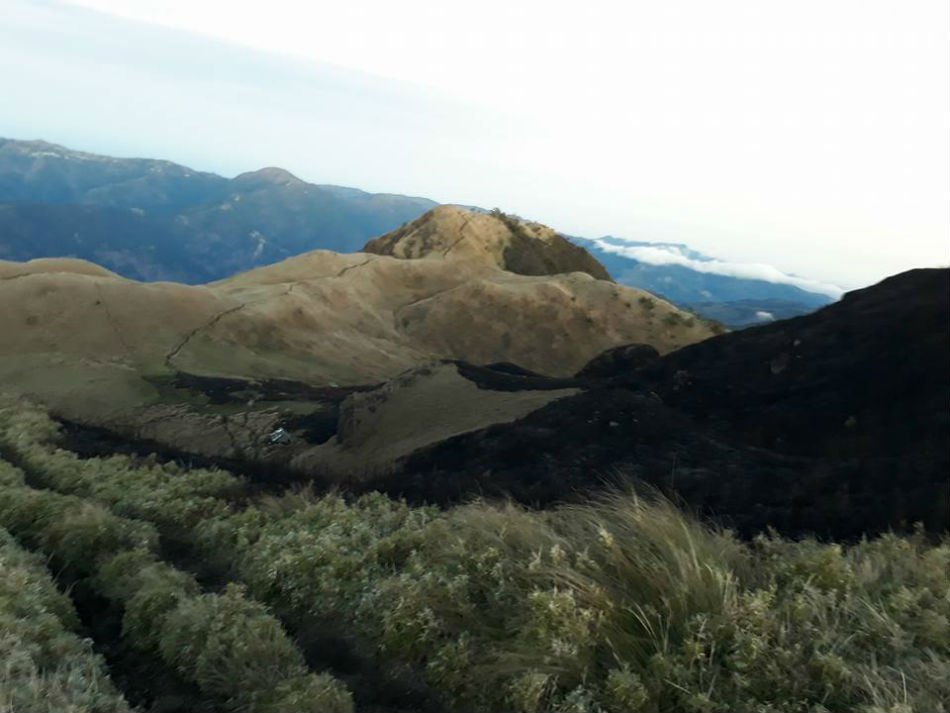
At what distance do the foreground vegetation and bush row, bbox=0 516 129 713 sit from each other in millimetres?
126

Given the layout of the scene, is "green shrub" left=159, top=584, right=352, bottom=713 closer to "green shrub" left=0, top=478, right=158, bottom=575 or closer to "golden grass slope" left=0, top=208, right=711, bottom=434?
"green shrub" left=0, top=478, right=158, bottom=575

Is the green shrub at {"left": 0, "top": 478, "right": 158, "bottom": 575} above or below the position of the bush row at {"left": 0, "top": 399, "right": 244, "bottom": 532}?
above

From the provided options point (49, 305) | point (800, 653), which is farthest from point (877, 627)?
point (49, 305)

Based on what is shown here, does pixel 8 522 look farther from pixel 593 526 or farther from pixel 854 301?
pixel 854 301

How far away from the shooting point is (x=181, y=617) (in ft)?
27.3

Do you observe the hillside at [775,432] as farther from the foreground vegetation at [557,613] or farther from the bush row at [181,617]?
the bush row at [181,617]

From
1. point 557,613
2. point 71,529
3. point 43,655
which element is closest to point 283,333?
point 71,529

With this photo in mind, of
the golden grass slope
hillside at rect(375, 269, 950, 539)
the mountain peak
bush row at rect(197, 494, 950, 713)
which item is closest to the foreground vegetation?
bush row at rect(197, 494, 950, 713)

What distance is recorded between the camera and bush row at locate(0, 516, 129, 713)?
5941mm

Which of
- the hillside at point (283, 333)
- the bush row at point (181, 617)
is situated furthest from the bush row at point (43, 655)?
the hillside at point (283, 333)

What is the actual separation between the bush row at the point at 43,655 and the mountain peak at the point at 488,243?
9613 cm

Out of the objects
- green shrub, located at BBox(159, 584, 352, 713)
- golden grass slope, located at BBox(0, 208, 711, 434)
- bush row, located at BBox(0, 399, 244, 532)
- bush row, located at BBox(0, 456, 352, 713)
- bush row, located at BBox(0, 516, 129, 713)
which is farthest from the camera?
golden grass slope, located at BBox(0, 208, 711, 434)

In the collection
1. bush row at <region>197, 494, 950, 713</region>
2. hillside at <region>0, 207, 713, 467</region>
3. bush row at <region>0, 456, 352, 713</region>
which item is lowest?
hillside at <region>0, 207, 713, 467</region>

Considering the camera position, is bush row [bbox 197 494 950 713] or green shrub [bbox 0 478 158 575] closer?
bush row [bbox 197 494 950 713]
